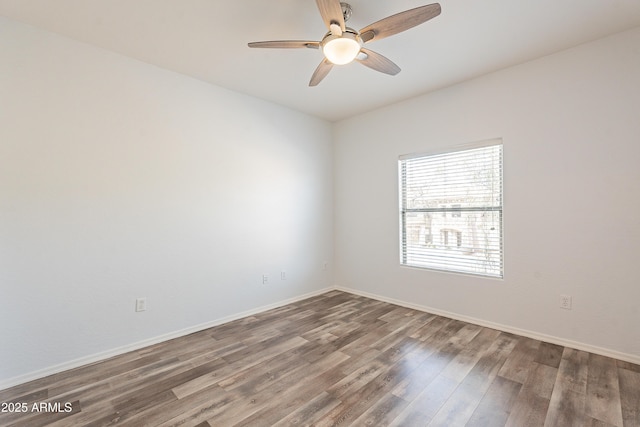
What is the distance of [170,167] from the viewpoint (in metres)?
2.96

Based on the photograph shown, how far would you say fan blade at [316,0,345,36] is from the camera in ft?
5.31

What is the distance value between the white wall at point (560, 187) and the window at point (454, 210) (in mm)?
134

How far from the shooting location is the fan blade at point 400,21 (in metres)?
1.67

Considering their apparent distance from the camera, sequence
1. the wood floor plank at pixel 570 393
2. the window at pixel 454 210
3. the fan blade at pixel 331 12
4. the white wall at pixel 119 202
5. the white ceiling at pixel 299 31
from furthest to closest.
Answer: the window at pixel 454 210 → the white wall at pixel 119 202 → the white ceiling at pixel 299 31 → the wood floor plank at pixel 570 393 → the fan blade at pixel 331 12

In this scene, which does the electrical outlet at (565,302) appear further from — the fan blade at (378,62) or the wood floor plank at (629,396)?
the fan blade at (378,62)

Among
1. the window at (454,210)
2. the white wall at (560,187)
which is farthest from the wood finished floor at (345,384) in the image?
the window at (454,210)

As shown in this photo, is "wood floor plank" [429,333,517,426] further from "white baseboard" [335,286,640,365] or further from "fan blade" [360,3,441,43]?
"fan blade" [360,3,441,43]

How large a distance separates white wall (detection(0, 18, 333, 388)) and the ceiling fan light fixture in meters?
1.81

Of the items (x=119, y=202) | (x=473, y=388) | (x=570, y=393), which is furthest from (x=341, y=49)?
(x=570, y=393)

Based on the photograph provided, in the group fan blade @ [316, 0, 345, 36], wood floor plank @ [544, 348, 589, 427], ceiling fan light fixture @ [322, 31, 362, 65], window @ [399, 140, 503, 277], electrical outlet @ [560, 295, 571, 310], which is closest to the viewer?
fan blade @ [316, 0, 345, 36]

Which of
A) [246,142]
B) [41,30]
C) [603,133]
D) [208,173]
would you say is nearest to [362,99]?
[246,142]

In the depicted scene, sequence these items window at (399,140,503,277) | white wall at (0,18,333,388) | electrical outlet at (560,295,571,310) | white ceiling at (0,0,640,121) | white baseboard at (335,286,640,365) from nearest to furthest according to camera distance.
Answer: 1. white ceiling at (0,0,640,121)
2. white wall at (0,18,333,388)
3. white baseboard at (335,286,640,365)
4. electrical outlet at (560,295,571,310)
5. window at (399,140,503,277)

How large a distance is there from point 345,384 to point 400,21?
2.48m

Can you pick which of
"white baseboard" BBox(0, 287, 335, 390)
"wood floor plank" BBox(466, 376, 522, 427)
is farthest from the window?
"white baseboard" BBox(0, 287, 335, 390)
